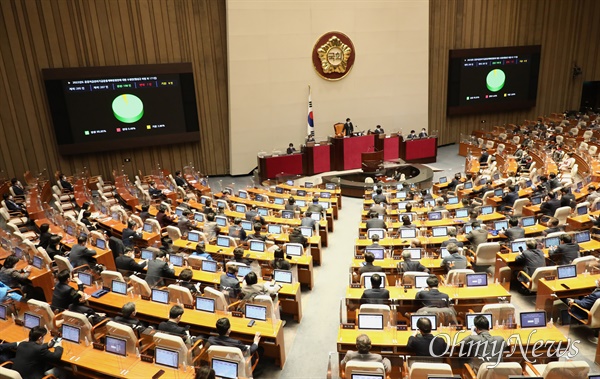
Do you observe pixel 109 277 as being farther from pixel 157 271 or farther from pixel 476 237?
pixel 476 237

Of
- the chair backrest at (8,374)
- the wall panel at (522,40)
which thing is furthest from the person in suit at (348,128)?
the chair backrest at (8,374)

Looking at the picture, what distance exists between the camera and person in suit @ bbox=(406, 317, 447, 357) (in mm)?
5223

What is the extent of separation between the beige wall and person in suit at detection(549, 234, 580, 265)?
1332 cm

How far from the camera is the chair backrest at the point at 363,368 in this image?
4.77m

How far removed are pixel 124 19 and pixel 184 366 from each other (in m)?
15.3

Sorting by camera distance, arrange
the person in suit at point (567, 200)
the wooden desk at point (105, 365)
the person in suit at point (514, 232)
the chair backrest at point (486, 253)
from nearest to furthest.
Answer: the wooden desk at point (105, 365) < the chair backrest at point (486, 253) < the person in suit at point (514, 232) < the person in suit at point (567, 200)

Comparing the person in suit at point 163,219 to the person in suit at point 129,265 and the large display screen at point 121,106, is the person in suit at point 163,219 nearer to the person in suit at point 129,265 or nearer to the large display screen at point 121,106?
the person in suit at point 129,265

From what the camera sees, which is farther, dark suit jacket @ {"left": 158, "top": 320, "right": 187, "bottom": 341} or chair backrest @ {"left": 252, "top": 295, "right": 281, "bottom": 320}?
chair backrest @ {"left": 252, "top": 295, "right": 281, "bottom": 320}

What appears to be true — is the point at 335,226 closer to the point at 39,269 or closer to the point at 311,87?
the point at 39,269

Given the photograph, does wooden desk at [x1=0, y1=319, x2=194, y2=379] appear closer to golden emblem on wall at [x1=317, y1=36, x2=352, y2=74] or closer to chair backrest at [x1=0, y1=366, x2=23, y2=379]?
chair backrest at [x1=0, y1=366, x2=23, y2=379]

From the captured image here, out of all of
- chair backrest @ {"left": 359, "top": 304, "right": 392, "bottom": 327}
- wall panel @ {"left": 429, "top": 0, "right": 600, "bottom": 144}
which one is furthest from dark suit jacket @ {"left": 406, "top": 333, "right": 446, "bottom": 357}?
wall panel @ {"left": 429, "top": 0, "right": 600, "bottom": 144}

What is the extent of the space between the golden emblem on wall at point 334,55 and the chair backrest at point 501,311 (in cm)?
1526

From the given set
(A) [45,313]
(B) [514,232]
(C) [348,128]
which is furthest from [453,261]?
(C) [348,128]

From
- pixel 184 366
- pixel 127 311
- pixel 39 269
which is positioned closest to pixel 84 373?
pixel 127 311
